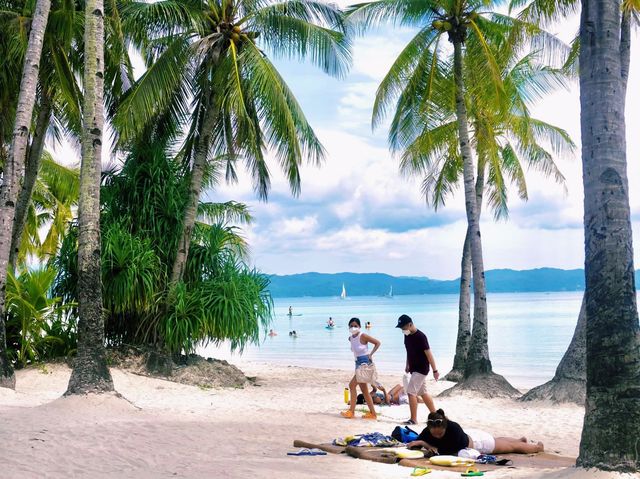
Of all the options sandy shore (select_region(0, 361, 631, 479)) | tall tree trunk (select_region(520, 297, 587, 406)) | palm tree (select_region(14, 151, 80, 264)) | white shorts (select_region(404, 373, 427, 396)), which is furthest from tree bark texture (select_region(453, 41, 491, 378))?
palm tree (select_region(14, 151, 80, 264))

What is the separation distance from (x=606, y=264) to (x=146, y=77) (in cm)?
1236

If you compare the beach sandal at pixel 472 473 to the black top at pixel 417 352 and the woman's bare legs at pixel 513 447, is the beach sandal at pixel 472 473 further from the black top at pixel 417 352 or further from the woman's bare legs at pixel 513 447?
the black top at pixel 417 352

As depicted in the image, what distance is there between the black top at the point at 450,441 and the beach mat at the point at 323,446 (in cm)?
107

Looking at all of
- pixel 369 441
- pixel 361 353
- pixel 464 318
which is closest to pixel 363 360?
pixel 361 353

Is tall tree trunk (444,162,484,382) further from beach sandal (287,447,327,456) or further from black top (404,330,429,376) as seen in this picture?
beach sandal (287,447,327,456)

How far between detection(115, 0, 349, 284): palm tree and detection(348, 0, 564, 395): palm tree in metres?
1.52

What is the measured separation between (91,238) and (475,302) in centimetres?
867

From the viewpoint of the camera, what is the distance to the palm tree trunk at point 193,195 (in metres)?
16.8

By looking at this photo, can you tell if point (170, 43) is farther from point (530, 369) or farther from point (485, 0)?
point (530, 369)

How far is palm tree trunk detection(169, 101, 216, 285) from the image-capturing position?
16.8 metres

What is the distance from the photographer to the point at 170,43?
17.2m

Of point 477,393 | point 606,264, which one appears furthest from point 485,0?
point 606,264

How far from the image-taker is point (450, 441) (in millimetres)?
8008

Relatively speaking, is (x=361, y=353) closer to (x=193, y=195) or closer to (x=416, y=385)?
(x=416, y=385)
